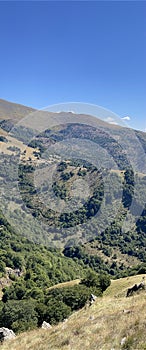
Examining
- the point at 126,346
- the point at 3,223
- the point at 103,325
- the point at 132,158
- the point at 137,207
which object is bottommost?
the point at 3,223

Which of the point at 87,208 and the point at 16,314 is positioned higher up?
the point at 16,314

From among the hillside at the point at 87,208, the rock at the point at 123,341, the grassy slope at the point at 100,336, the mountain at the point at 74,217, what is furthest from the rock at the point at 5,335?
the hillside at the point at 87,208

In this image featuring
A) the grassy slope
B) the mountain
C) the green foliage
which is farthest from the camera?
the mountain

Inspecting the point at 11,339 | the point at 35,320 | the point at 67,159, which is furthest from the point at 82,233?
the point at 11,339

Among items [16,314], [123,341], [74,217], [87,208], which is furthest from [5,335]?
[74,217]

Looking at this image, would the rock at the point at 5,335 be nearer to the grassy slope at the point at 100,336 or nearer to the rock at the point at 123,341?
the grassy slope at the point at 100,336

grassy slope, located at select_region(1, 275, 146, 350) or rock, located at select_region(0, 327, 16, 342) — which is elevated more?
grassy slope, located at select_region(1, 275, 146, 350)

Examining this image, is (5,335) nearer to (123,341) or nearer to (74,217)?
(123,341)

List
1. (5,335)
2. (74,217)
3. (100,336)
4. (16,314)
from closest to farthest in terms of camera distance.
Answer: (100,336) < (5,335) < (16,314) < (74,217)

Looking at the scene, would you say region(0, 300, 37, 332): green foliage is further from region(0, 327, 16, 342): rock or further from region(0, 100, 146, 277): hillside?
region(0, 100, 146, 277): hillside

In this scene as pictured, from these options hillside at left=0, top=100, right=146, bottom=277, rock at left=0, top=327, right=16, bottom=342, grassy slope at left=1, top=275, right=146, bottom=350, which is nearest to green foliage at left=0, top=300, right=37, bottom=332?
rock at left=0, top=327, right=16, bottom=342

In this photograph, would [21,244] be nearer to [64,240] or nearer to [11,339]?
[64,240]
